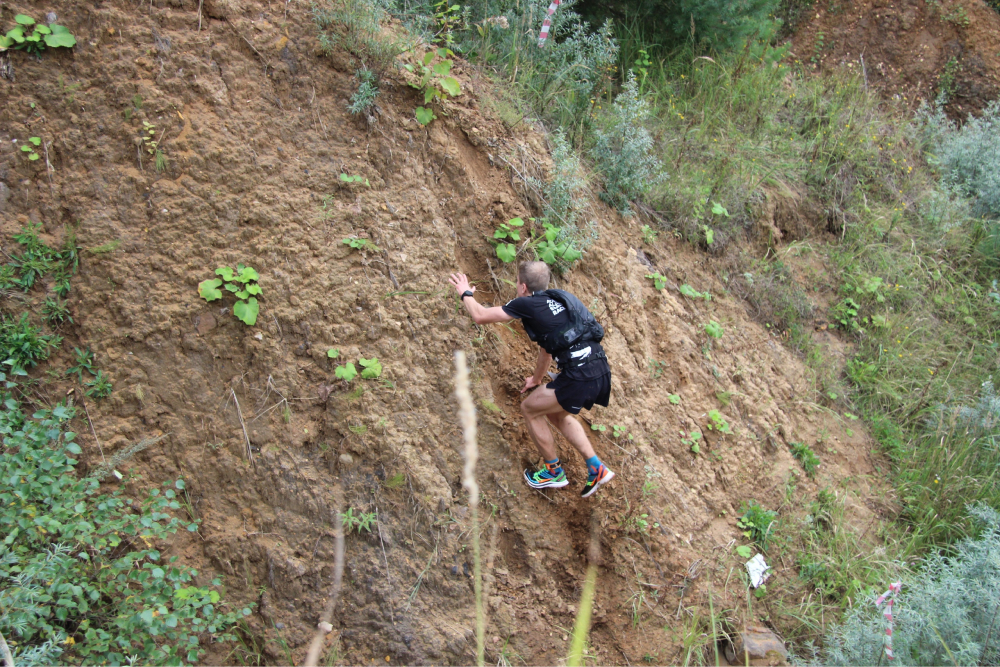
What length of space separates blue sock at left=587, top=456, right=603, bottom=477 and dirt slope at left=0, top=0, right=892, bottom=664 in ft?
0.85

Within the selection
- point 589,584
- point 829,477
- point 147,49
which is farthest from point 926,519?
point 147,49

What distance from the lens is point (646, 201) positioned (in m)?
6.02

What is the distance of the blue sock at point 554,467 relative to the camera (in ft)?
14.2

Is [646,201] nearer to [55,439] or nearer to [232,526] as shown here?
[232,526]

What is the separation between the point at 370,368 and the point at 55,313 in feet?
6.30

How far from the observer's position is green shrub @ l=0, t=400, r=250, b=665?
3.20m

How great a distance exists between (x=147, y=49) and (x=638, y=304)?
4004mm

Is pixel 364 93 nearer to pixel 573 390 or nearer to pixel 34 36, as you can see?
pixel 34 36

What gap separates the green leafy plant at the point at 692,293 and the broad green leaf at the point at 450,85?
2.59 meters

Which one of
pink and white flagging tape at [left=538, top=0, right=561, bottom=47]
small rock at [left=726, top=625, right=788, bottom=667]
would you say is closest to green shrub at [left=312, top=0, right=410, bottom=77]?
pink and white flagging tape at [left=538, top=0, right=561, bottom=47]

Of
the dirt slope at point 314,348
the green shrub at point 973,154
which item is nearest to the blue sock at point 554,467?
the dirt slope at point 314,348

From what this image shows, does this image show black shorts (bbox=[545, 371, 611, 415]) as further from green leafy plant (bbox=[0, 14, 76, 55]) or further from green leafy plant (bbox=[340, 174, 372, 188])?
green leafy plant (bbox=[0, 14, 76, 55])

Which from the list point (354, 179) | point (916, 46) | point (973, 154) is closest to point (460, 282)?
point (354, 179)

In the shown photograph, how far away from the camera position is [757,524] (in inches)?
197
